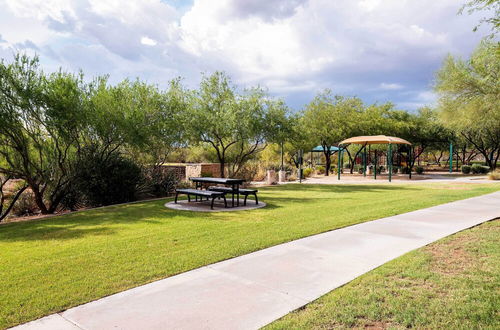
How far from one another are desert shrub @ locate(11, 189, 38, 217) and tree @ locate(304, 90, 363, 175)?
20.7 metres

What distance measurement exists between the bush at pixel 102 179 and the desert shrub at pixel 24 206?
81.7 inches

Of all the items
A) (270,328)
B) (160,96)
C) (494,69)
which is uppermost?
(494,69)

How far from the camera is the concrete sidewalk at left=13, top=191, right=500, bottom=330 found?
3.38 meters

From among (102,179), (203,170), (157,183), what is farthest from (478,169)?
(102,179)

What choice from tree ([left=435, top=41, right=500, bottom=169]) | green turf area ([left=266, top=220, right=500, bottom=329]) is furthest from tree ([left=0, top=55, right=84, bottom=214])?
tree ([left=435, top=41, right=500, bottom=169])

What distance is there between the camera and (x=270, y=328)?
319cm

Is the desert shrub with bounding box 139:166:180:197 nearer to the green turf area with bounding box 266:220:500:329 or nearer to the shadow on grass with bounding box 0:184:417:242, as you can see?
the shadow on grass with bounding box 0:184:417:242

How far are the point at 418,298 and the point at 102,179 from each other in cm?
1143

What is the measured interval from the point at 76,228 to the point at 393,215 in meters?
7.71

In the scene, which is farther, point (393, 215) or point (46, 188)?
point (46, 188)

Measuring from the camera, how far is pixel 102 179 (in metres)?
12.7

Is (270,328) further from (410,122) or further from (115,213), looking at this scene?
(410,122)

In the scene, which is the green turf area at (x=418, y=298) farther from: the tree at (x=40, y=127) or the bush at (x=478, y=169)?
the bush at (x=478, y=169)

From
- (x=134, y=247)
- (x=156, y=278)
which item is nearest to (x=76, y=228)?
(x=134, y=247)
